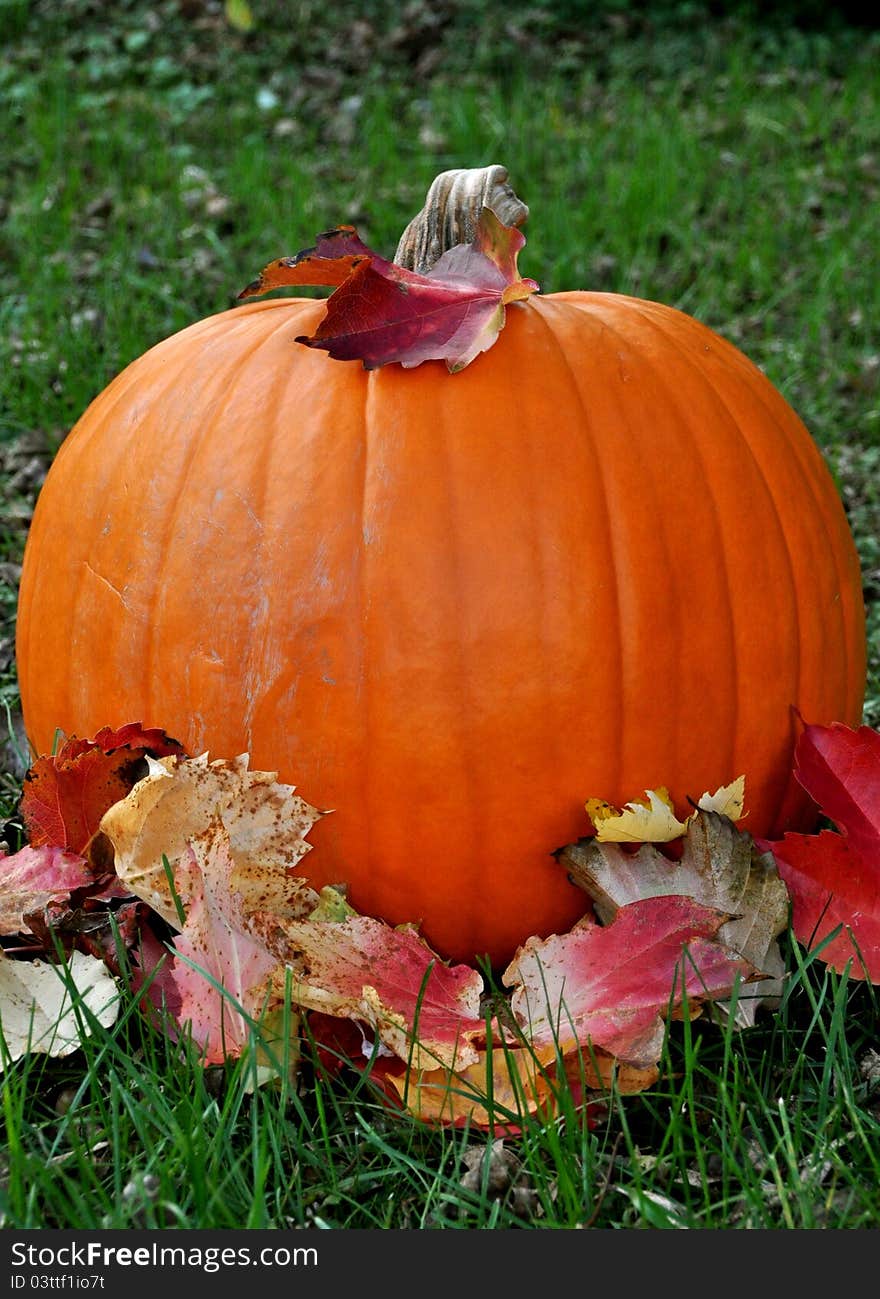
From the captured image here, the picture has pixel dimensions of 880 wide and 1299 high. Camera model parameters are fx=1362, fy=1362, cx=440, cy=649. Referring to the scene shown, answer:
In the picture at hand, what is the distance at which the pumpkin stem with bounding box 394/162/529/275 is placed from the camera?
181 centimetres

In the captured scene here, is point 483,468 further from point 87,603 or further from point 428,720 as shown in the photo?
point 87,603

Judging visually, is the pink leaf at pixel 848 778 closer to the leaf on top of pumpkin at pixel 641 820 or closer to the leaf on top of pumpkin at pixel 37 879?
the leaf on top of pumpkin at pixel 641 820

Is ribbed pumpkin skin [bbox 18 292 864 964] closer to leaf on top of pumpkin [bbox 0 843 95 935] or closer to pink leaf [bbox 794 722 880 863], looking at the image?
pink leaf [bbox 794 722 880 863]

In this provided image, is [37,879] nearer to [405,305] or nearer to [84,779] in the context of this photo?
[84,779]

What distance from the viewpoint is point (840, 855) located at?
166 cm

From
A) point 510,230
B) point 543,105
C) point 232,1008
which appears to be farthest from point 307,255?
point 543,105

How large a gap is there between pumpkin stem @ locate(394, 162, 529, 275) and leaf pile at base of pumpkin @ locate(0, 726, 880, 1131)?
74 centimetres

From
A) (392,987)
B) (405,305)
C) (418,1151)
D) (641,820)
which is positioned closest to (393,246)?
(405,305)

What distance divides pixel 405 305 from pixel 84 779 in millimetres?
711

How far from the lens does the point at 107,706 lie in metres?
1.76

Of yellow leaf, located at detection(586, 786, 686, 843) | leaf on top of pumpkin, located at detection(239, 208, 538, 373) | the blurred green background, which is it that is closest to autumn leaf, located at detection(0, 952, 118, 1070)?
yellow leaf, located at detection(586, 786, 686, 843)

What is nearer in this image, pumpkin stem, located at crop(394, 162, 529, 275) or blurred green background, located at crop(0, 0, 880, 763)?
pumpkin stem, located at crop(394, 162, 529, 275)

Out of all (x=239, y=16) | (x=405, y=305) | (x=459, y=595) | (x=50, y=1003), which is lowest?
(x=50, y=1003)

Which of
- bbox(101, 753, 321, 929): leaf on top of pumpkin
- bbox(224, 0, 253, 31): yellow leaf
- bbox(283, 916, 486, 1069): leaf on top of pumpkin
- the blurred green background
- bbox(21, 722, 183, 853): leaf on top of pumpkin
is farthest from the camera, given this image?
bbox(224, 0, 253, 31): yellow leaf
